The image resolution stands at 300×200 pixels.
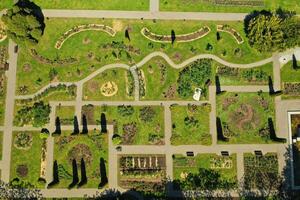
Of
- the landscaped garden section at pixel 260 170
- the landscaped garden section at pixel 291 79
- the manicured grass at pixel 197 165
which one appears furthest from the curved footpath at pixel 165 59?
the landscaped garden section at pixel 260 170

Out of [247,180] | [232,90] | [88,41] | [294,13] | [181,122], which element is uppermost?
[294,13]

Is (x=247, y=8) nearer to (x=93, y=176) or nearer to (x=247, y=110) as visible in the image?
(x=247, y=110)

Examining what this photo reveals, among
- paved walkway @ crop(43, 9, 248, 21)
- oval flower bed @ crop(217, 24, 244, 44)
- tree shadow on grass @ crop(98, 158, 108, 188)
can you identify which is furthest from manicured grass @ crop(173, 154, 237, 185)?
paved walkway @ crop(43, 9, 248, 21)

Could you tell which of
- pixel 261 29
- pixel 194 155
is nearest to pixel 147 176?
pixel 194 155

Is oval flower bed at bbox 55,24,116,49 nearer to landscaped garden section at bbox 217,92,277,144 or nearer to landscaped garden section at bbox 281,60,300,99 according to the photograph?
landscaped garden section at bbox 217,92,277,144

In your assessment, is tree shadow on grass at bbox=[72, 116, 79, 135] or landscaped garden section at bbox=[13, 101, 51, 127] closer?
landscaped garden section at bbox=[13, 101, 51, 127]

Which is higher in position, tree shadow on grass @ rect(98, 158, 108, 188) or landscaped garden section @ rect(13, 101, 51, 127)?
landscaped garden section @ rect(13, 101, 51, 127)
